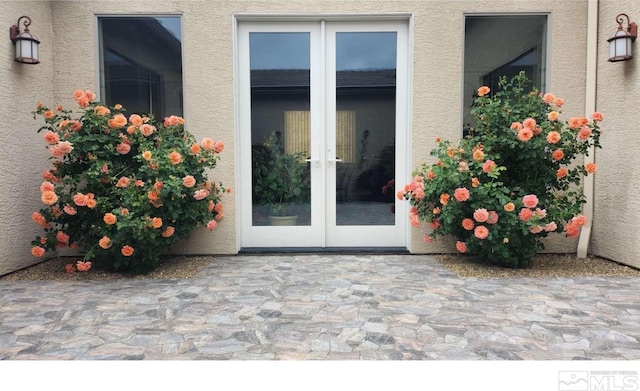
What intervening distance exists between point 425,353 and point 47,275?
3414mm

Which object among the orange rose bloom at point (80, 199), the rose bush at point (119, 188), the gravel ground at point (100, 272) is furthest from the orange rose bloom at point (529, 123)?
the orange rose bloom at point (80, 199)

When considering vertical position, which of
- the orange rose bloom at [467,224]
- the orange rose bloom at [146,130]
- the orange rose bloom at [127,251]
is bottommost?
the orange rose bloom at [127,251]

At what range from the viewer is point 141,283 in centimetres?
340

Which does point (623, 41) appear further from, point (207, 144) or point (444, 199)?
point (207, 144)

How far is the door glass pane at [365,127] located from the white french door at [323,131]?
0.01 m

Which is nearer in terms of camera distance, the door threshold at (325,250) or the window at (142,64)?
the window at (142,64)

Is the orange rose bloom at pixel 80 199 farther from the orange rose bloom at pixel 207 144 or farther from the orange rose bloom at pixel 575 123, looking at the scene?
the orange rose bloom at pixel 575 123

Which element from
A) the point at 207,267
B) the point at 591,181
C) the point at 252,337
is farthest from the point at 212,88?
the point at 591,181

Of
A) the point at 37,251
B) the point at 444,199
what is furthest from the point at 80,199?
the point at 444,199

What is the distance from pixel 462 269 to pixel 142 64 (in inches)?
152

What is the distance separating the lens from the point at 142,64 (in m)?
4.34

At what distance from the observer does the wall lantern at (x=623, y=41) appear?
12.1 ft

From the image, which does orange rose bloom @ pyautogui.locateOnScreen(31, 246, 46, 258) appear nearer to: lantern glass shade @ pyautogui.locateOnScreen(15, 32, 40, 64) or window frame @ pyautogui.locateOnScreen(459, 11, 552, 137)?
lantern glass shade @ pyautogui.locateOnScreen(15, 32, 40, 64)
